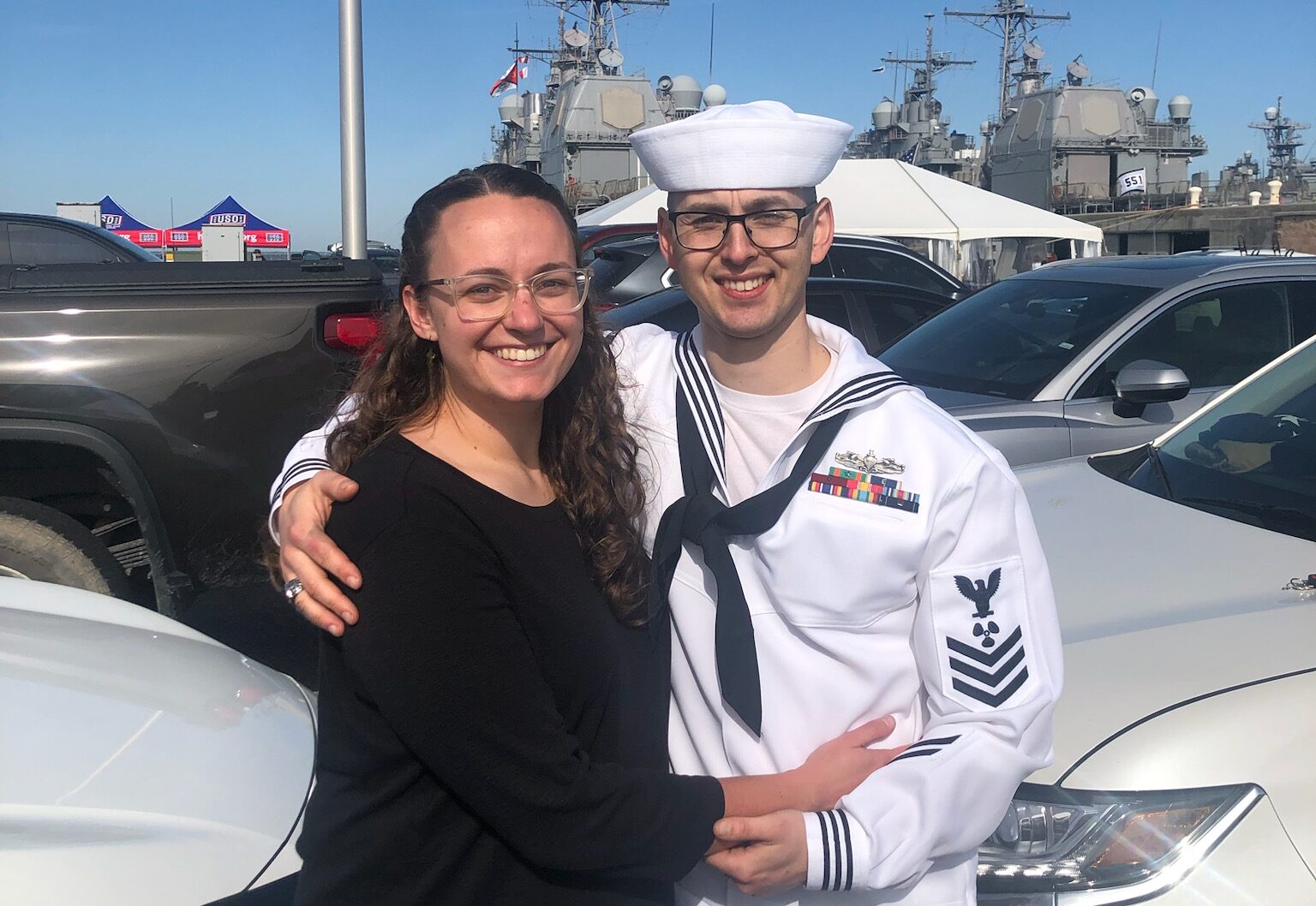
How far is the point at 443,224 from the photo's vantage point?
162cm

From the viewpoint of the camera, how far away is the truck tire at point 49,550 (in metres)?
3.63

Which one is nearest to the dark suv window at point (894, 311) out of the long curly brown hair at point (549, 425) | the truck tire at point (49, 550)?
the truck tire at point (49, 550)

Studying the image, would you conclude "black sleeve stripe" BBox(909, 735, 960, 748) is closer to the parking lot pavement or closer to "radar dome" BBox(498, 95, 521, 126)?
the parking lot pavement

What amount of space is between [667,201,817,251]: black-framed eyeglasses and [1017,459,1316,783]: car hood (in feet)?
3.14

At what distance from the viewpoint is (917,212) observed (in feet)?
50.4

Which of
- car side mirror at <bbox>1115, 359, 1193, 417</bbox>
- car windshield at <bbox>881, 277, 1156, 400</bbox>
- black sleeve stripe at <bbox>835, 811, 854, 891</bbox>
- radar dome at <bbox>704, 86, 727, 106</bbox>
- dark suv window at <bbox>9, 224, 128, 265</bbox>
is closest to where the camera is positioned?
black sleeve stripe at <bbox>835, 811, 854, 891</bbox>

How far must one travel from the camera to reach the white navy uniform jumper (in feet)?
5.04

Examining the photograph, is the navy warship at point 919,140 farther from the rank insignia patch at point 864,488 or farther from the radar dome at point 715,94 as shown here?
the rank insignia patch at point 864,488

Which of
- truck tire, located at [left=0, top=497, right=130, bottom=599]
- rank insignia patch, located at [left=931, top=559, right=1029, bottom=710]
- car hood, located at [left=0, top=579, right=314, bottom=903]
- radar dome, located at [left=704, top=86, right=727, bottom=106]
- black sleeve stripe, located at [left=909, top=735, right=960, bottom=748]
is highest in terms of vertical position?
radar dome, located at [left=704, top=86, right=727, bottom=106]

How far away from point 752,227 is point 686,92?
1333 inches

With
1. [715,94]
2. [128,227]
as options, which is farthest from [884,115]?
[128,227]

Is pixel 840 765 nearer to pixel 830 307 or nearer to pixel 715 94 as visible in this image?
pixel 830 307

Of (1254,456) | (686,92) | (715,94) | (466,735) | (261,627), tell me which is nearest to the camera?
(466,735)

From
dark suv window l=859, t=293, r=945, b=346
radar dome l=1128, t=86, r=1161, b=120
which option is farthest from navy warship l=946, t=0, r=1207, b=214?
dark suv window l=859, t=293, r=945, b=346
